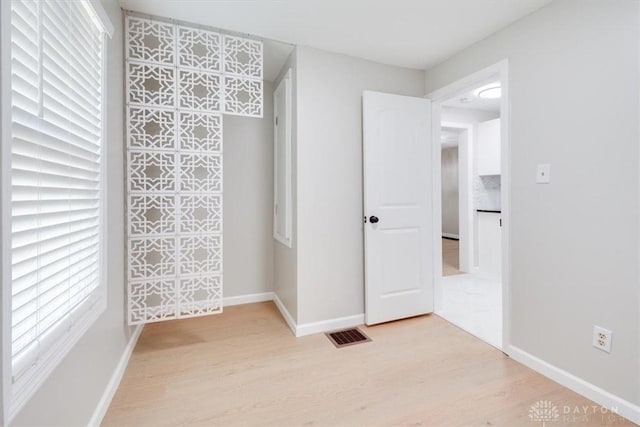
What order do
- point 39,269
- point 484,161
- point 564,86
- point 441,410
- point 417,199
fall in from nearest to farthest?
point 39,269 → point 441,410 → point 564,86 → point 417,199 → point 484,161

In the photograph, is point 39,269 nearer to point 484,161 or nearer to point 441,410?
point 441,410

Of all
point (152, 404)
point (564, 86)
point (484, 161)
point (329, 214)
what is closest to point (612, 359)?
point (564, 86)

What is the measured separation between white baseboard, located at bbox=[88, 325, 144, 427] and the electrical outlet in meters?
2.67

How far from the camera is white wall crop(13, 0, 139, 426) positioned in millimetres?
1074

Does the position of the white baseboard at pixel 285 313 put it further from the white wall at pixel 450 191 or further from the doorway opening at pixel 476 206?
the white wall at pixel 450 191

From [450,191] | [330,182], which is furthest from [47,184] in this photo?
[450,191]

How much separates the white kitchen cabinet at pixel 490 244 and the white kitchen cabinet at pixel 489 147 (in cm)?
65

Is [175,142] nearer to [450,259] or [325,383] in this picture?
[325,383]

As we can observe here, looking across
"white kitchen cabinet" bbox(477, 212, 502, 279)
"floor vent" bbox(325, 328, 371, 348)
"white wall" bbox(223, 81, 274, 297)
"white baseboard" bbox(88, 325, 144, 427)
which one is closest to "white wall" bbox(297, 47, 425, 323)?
"floor vent" bbox(325, 328, 371, 348)

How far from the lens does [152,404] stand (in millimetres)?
1663

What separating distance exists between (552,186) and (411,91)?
155cm

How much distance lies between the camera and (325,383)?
1.84 meters

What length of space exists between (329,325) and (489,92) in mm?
3193

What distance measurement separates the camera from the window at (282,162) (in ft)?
8.69
